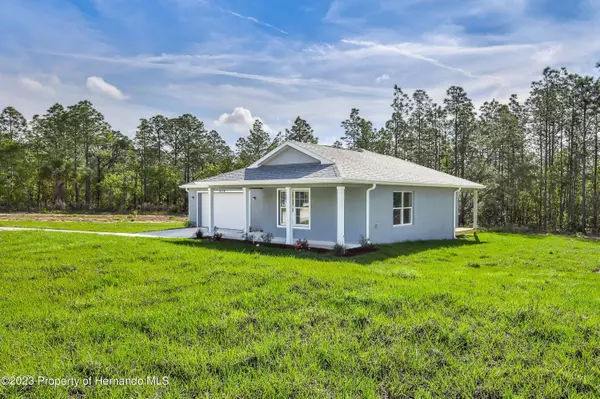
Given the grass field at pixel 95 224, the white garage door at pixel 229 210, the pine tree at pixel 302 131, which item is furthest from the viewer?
the pine tree at pixel 302 131

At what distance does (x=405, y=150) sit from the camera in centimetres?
3416

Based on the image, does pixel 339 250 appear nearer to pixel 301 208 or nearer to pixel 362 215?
pixel 362 215

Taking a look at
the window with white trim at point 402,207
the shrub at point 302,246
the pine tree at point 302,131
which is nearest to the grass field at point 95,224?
the shrub at point 302,246

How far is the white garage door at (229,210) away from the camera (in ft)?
54.7

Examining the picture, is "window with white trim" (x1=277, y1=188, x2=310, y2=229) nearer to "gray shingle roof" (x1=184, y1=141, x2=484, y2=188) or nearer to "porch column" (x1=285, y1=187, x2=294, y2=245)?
"porch column" (x1=285, y1=187, x2=294, y2=245)

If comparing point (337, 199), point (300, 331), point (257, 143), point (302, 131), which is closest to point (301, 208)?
point (337, 199)

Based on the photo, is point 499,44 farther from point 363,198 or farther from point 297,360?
point 297,360

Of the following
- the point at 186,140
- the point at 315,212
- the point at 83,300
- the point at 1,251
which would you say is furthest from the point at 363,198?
the point at 186,140

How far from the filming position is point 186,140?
4388cm

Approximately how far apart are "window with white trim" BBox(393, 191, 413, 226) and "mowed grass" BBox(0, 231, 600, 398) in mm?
5818

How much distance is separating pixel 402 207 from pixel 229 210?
27.8 feet

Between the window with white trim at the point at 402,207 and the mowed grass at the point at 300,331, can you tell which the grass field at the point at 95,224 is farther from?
the window with white trim at the point at 402,207

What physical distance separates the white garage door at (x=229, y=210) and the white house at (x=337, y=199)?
0.66 metres

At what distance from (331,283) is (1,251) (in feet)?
33.0
